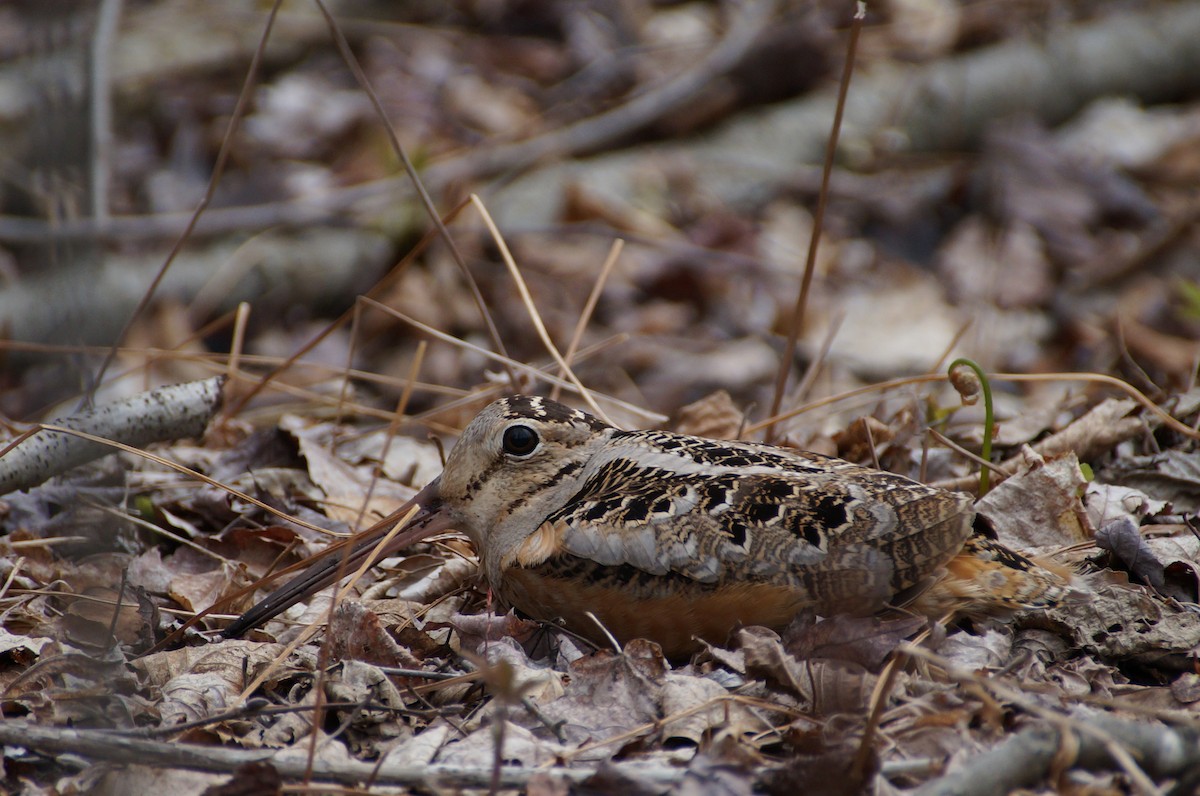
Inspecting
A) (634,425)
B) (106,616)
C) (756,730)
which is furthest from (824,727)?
(634,425)

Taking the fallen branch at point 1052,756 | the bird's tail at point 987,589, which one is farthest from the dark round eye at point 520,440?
the fallen branch at point 1052,756

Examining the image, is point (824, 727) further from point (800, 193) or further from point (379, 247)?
point (800, 193)

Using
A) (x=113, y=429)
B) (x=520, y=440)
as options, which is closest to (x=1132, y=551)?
(x=520, y=440)

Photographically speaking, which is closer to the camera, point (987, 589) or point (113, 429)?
point (987, 589)

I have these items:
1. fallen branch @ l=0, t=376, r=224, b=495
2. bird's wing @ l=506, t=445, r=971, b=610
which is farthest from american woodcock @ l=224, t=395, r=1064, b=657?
fallen branch @ l=0, t=376, r=224, b=495

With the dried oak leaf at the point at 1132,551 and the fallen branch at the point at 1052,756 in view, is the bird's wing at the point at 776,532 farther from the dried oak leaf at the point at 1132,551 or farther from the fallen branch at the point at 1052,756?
the fallen branch at the point at 1052,756

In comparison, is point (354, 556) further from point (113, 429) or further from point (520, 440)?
point (113, 429)

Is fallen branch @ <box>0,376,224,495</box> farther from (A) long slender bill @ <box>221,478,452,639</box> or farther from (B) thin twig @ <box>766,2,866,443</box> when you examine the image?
(B) thin twig @ <box>766,2,866,443</box>
